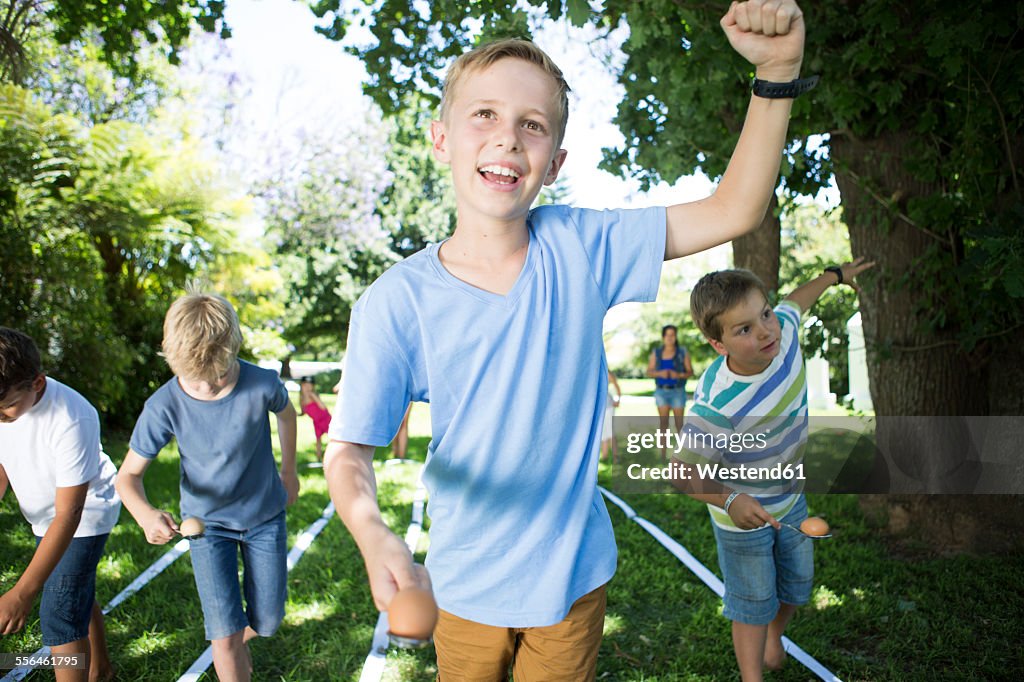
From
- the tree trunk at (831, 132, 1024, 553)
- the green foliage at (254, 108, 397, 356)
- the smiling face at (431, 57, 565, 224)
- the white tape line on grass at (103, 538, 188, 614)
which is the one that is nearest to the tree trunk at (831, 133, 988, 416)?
the tree trunk at (831, 132, 1024, 553)

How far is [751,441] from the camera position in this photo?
333cm

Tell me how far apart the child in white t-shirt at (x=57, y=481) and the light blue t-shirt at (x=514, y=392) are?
6.00 feet

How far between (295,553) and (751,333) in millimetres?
3960

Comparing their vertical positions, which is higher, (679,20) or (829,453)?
(679,20)

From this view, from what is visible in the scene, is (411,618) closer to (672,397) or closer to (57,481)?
(57,481)

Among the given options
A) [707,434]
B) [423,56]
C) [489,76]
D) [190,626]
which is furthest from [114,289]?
[489,76]

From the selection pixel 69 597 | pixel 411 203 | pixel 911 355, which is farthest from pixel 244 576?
pixel 411 203

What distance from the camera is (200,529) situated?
3.06m

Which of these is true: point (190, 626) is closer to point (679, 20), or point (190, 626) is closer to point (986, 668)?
point (986, 668)

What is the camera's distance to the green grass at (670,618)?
392 cm

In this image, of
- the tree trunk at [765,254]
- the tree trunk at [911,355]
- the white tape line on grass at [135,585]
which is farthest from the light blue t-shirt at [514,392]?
the tree trunk at [765,254]

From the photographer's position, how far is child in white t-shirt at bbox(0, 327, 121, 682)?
2980 mm

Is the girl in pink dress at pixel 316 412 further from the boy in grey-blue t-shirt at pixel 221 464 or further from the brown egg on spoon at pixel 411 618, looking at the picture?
the brown egg on spoon at pixel 411 618

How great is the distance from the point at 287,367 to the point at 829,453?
19.9m
